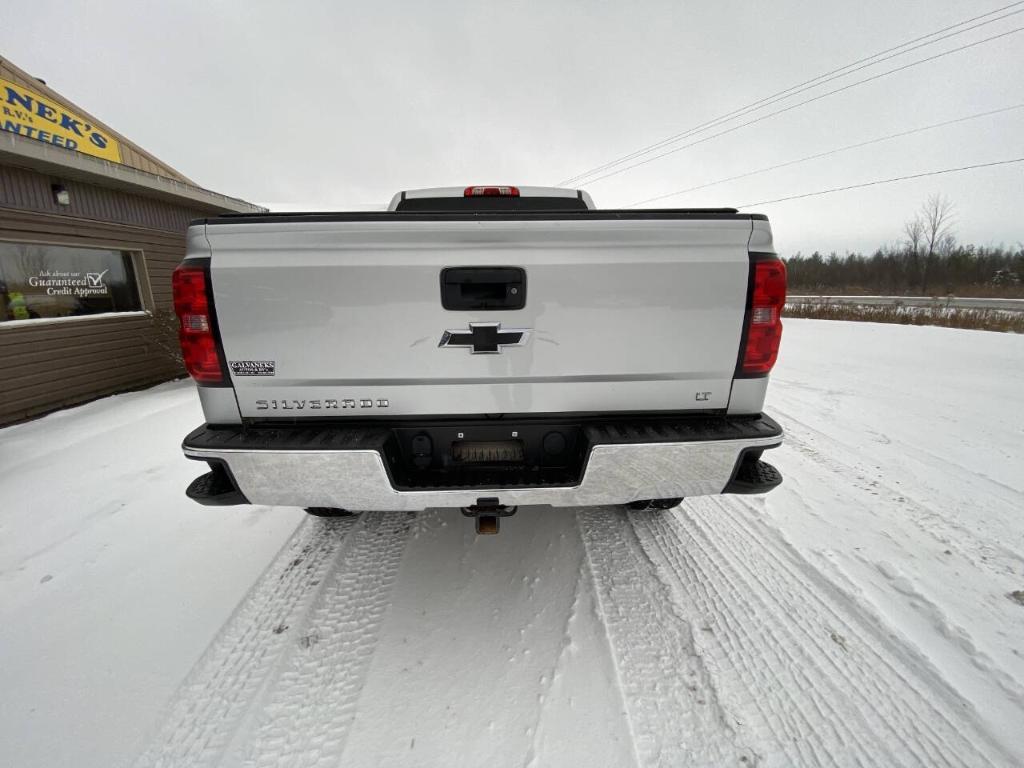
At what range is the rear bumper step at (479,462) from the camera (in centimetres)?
172

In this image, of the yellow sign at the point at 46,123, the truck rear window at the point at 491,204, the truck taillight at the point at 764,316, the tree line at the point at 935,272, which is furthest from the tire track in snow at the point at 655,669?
the tree line at the point at 935,272

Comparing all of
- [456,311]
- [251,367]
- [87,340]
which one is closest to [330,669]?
[251,367]

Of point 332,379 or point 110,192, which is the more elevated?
point 110,192

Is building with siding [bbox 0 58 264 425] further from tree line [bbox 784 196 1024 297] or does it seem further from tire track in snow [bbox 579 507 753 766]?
tree line [bbox 784 196 1024 297]

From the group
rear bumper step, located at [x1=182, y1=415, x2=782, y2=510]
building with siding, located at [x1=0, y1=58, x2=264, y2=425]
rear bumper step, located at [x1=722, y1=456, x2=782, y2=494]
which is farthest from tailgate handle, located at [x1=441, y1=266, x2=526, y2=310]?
building with siding, located at [x1=0, y1=58, x2=264, y2=425]

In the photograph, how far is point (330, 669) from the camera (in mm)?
1825

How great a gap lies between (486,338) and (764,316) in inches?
47.9

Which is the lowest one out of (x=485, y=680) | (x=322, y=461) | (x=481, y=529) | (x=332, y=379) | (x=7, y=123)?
(x=485, y=680)

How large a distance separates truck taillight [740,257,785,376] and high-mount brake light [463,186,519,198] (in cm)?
215

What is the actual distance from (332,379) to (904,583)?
320cm

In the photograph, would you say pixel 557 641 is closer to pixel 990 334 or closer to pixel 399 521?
pixel 399 521

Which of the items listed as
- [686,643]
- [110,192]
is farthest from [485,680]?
[110,192]

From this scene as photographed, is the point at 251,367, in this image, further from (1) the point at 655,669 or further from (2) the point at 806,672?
(2) the point at 806,672

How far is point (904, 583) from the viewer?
7.45ft
